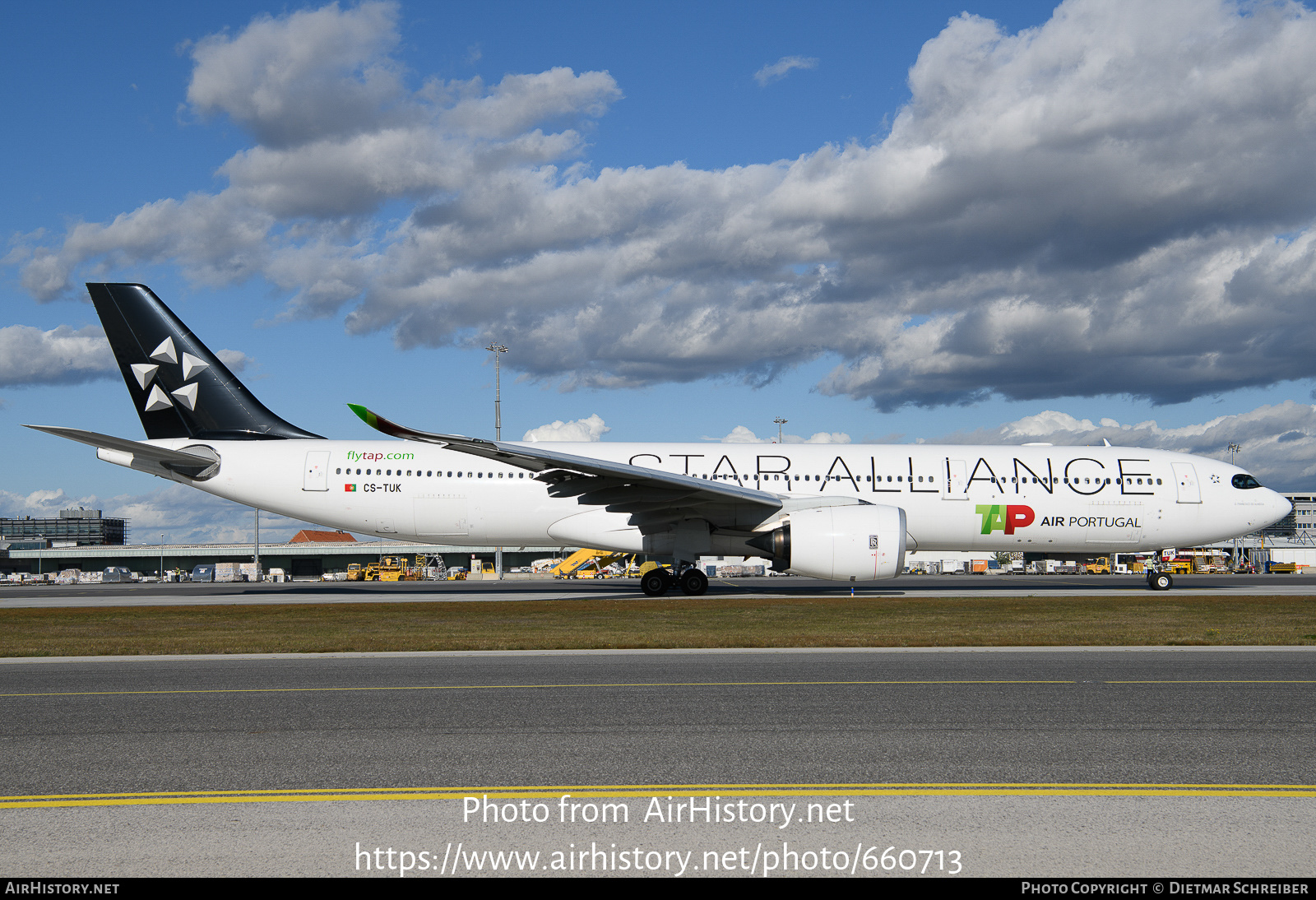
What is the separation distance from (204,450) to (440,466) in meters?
6.20

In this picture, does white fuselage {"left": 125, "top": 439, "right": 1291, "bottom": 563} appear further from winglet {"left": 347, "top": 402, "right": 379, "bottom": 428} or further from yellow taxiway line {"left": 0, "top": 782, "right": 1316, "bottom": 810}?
yellow taxiway line {"left": 0, "top": 782, "right": 1316, "bottom": 810}

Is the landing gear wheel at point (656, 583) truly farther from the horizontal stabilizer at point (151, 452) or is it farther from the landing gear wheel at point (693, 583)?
the horizontal stabilizer at point (151, 452)

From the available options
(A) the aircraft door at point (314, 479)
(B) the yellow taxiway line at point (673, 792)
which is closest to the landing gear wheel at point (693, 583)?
(A) the aircraft door at point (314, 479)

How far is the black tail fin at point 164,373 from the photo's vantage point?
2486 cm

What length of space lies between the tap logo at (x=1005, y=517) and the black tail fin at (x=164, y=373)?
768 inches

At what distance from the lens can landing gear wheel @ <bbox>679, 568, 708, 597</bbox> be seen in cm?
2377

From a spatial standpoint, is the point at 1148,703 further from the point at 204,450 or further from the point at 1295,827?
the point at 204,450

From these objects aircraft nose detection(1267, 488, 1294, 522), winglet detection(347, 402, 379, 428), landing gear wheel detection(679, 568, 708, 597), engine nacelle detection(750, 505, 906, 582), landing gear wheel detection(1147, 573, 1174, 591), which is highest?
winglet detection(347, 402, 379, 428)

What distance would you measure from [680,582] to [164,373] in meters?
14.9

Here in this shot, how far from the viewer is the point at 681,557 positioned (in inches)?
925

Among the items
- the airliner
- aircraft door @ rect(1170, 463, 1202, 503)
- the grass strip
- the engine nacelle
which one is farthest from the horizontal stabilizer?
aircraft door @ rect(1170, 463, 1202, 503)

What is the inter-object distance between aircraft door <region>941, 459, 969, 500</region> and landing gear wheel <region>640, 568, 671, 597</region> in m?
7.56

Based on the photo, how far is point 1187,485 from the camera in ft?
82.7

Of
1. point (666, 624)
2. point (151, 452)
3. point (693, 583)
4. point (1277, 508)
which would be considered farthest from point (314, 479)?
point (1277, 508)
